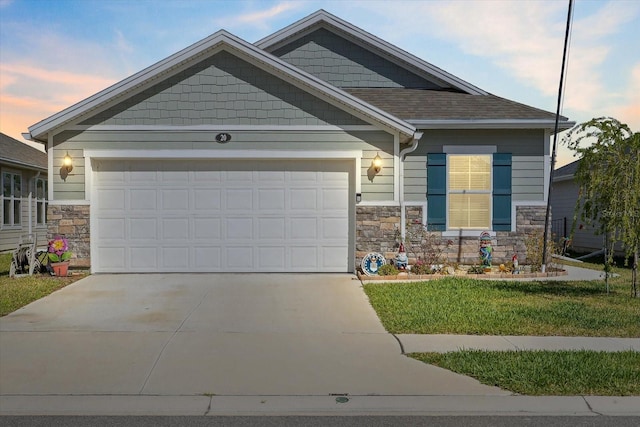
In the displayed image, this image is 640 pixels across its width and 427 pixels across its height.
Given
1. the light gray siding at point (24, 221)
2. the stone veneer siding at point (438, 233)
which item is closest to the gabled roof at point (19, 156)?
the light gray siding at point (24, 221)

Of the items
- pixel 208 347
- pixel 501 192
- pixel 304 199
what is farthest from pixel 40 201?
pixel 208 347

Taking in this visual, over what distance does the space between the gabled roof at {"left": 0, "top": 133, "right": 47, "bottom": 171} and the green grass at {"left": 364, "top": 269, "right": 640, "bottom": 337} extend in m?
14.8

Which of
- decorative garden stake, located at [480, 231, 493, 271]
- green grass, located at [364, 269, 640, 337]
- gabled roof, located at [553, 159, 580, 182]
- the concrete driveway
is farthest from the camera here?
gabled roof, located at [553, 159, 580, 182]

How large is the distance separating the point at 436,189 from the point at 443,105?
2.27m

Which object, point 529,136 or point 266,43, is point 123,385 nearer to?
point 529,136

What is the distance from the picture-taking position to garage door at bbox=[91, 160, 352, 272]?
1180 cm

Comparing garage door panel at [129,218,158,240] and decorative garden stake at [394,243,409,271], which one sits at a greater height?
garage door panel at [129,218,158,240]

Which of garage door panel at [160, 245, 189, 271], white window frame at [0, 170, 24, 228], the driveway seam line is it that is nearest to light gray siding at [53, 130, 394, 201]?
garage door panel at [160, 245, 189, 271]

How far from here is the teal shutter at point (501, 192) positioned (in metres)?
12.5

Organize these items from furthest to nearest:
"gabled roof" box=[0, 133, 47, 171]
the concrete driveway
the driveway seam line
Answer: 1. "gabled roof" box=[0, 133, 47, 171]
2. the driveway seam line
3. the concrete driveway

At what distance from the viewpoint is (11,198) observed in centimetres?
1972

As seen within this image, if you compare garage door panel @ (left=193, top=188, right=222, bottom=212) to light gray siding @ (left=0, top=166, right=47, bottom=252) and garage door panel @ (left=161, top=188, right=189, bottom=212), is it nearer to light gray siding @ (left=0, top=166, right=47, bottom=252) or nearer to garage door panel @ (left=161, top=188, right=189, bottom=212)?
garage door panel @ (left=161, top=188, right=189, bottom=212)

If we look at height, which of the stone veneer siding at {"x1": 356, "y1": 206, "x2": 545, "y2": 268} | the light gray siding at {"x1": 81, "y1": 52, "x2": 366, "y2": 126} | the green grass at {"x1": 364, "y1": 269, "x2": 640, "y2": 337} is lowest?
the green grass at {"x1": 364, "y1": 269, "x2": 640, "y2": 337}

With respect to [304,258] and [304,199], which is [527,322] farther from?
[304,199]
